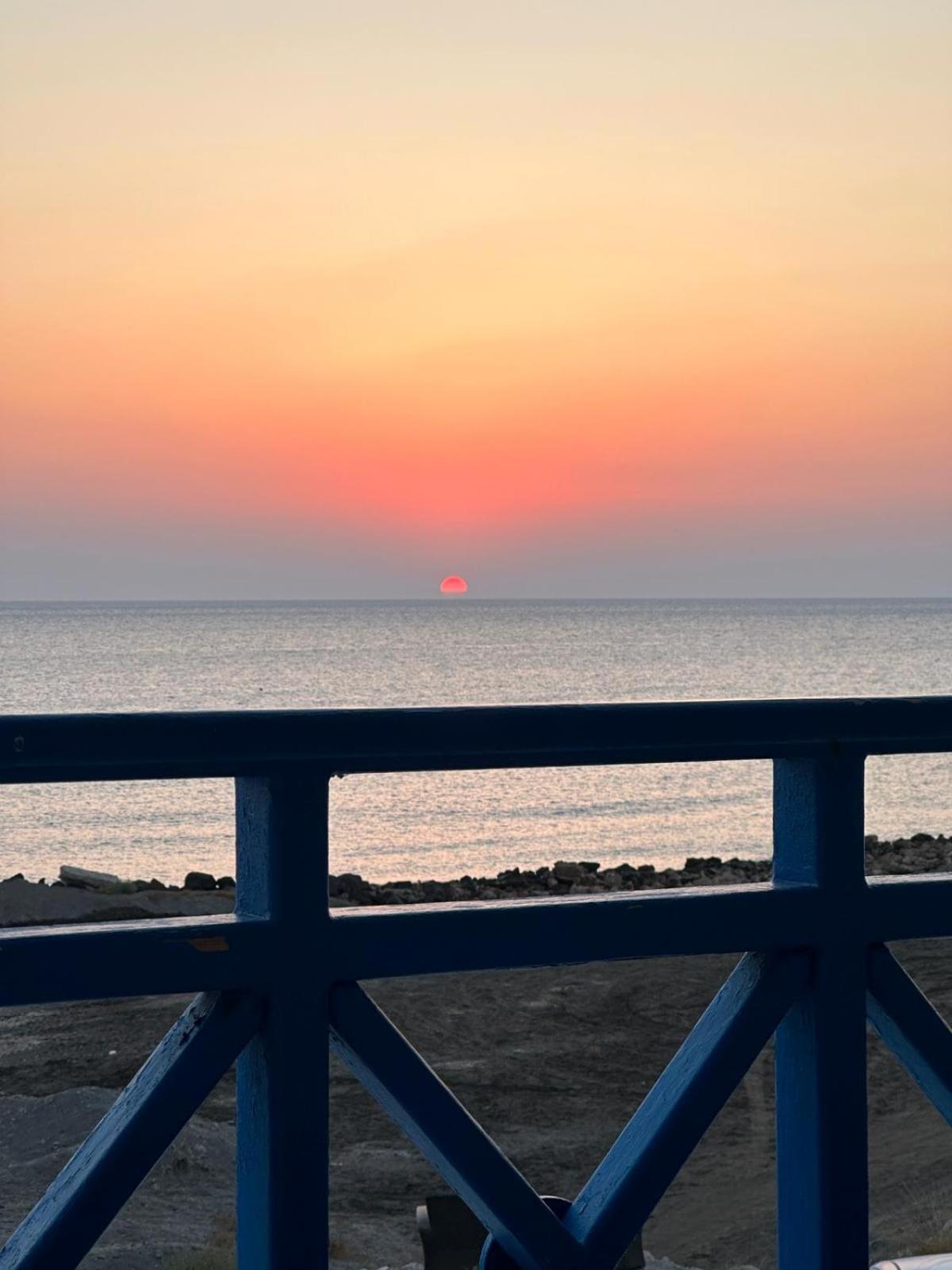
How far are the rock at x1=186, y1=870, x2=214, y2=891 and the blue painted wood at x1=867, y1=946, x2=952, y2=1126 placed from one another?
26542 mm

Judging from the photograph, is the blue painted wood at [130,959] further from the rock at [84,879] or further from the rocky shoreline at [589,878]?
the rock at [84,879]

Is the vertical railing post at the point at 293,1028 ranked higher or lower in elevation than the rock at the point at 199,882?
lower

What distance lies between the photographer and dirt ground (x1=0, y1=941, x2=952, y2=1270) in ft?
29.0

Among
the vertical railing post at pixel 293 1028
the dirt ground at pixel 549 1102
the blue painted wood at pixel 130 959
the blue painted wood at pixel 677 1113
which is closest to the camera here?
the blue painted wood at pixel 130 959

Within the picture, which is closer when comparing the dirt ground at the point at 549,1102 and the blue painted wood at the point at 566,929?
the blue painted wood at the point at 566,929

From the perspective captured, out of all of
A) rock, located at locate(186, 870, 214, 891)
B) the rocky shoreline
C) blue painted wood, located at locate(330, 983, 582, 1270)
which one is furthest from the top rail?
rock, located at locate(186, 870, 214, 891)

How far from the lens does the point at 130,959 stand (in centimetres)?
145

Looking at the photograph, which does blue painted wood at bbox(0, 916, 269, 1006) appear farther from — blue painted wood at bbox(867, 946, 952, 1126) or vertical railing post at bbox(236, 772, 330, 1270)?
blue painted wood at bbox(867, 946, 952, 1126)

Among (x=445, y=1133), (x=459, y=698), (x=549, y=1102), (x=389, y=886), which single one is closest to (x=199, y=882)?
(x=389, y=886)

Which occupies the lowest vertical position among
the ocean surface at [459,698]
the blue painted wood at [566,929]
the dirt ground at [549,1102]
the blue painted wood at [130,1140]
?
the blue painted wood at [130,1140]

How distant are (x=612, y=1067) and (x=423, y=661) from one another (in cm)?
10436

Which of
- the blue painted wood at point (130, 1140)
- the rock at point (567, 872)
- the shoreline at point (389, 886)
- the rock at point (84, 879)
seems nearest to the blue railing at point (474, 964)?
the blue painted wood at point (130, 1140)

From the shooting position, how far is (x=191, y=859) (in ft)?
109

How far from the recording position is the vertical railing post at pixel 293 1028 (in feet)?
5.02
